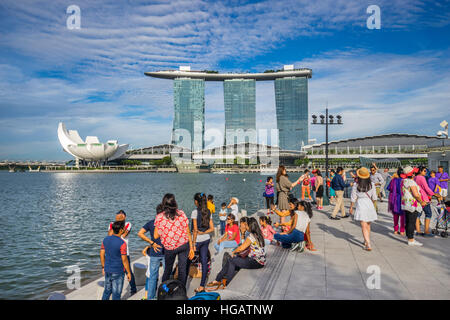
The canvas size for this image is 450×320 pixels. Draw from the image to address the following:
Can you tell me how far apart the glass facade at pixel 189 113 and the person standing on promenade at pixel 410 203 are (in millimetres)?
161709

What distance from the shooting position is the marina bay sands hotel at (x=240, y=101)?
569 ft

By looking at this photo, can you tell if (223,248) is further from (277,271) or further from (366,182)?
(366,182)

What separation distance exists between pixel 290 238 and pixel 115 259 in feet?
15.9

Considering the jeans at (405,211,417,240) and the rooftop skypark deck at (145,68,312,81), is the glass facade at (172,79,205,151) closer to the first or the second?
the rooftop skypark deck at (145,68,312,81)

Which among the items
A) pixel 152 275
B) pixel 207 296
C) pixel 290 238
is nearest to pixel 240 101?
pixel 290 238

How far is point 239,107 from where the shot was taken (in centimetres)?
18250

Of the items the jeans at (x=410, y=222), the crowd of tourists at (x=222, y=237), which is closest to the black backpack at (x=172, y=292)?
the crowd of tourists at (x=222, y=237)

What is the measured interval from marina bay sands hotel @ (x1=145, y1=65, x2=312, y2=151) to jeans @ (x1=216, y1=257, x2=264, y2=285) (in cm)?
16288

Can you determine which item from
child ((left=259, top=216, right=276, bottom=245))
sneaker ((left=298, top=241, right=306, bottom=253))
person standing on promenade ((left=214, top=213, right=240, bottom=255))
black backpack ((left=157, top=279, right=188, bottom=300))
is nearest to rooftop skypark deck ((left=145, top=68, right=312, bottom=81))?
child ((left=259, top=216, right=276, bottom=245))

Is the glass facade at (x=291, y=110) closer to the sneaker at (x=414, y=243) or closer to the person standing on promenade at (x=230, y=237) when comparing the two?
the sneaker at (x=414, y=243)

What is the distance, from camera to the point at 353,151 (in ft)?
414

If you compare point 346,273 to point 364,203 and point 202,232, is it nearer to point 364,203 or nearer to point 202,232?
point 364,203

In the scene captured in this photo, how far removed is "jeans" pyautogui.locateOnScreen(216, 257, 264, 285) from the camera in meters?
6.50
